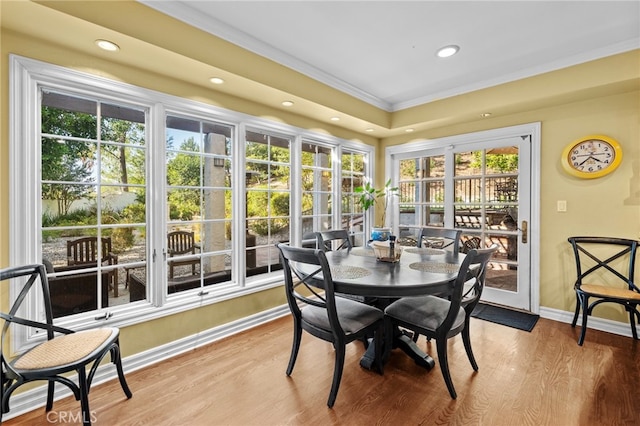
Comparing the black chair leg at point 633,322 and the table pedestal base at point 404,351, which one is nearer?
the table pedestal base at point 404,351

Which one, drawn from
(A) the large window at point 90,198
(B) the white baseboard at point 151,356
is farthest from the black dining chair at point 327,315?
(A) the large window at point 90,198

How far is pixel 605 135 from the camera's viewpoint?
9.52ft

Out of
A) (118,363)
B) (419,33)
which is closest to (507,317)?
(419,33)

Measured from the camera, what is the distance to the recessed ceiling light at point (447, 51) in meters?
2.56

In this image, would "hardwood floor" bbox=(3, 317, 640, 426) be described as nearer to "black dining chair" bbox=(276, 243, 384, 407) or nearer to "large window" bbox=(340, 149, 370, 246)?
"black dining chair" bbox=(276, 243, 384, 407)

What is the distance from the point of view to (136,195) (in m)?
2.38

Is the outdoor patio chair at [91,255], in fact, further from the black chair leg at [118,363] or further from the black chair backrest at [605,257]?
the black chair backrest at [605,257]

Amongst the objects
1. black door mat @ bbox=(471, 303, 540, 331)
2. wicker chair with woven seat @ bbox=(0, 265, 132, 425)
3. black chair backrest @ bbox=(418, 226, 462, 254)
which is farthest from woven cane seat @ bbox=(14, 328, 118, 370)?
black door mat @ bbox=(471, 303, 540, 331)

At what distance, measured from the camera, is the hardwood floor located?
68.7 inches

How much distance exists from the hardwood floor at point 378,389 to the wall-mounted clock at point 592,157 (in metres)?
1.62

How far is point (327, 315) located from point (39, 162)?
2.15 m

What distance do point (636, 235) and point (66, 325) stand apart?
4868 millimetres

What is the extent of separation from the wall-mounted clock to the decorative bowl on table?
7.37 feet

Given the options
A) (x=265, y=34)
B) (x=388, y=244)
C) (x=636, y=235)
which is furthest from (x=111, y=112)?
(x=636, y=235)
